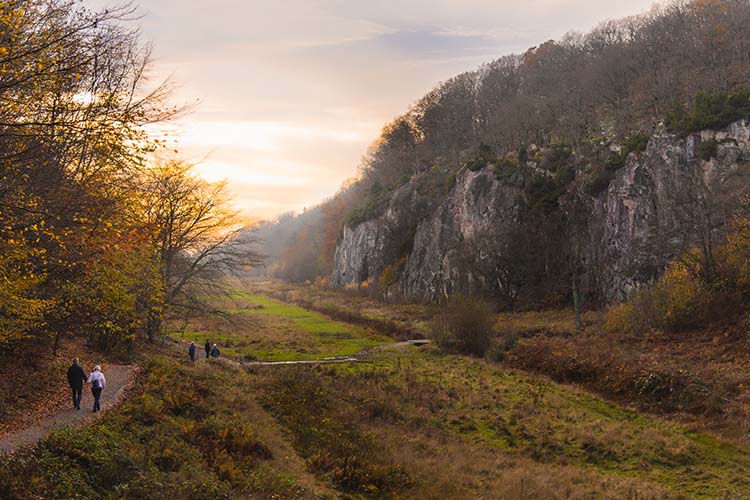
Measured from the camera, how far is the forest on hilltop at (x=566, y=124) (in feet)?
152

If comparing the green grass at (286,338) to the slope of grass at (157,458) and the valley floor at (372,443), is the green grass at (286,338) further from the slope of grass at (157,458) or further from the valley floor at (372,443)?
the slope of grass at (157,458)

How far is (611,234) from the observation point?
Answer: 45406 millimetres

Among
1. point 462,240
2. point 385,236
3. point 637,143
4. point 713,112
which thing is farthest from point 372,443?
point 385,236

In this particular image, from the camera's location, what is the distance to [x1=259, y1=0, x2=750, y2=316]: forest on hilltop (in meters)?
46.3

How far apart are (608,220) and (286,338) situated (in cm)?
3060

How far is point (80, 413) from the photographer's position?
1477cm

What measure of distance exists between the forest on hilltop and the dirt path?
30.9 meters

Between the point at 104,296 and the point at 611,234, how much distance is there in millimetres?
40941

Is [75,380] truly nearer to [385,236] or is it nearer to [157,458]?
[157,458]

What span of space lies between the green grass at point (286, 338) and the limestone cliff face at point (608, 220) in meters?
12.8

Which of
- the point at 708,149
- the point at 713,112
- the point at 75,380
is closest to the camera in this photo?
the point at 75,380

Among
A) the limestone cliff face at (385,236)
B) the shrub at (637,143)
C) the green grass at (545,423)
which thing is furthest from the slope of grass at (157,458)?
the limestone cliff face at (385,236)

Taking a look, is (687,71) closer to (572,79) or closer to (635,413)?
(572,79)

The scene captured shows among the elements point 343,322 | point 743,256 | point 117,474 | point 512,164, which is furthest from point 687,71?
point 117,474
